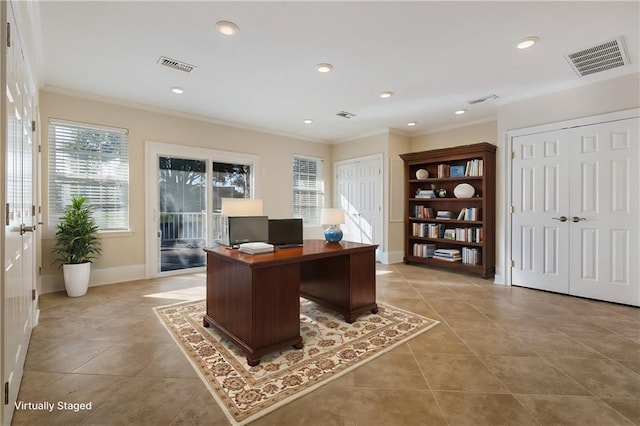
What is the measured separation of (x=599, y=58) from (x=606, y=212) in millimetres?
1713

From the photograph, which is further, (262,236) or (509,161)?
(509,161)

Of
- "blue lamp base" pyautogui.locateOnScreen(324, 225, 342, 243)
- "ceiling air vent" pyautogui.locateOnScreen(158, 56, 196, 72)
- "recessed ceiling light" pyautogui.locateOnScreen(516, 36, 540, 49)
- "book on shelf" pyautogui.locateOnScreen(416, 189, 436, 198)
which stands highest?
"ceiling air vent" pyautogui.locateOnScreen(158, 56, 196, 72)

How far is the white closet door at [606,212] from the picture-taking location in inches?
132

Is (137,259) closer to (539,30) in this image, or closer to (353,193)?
(353,193)

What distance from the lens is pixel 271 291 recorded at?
2.27 m

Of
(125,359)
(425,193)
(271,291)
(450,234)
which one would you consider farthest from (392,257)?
(125,359)

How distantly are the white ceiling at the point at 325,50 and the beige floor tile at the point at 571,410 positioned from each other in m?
2.70

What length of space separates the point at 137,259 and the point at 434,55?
4.78m

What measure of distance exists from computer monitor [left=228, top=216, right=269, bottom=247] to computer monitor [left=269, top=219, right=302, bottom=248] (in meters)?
A: 0.12

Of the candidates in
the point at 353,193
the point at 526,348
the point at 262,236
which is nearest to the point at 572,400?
the point at 526,348

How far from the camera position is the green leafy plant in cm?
370

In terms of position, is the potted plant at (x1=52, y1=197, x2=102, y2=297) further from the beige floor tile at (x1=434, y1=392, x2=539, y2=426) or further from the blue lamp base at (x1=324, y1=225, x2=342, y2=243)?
the beige floor tile at (x1=434, y1=392, x2=539, y2=426)

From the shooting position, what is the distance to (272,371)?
207 centimetres

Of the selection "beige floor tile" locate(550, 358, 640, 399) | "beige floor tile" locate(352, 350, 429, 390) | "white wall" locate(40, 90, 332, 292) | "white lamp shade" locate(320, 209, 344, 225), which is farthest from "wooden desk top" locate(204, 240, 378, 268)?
"white wall" locate(40, 90, 332, 292)
